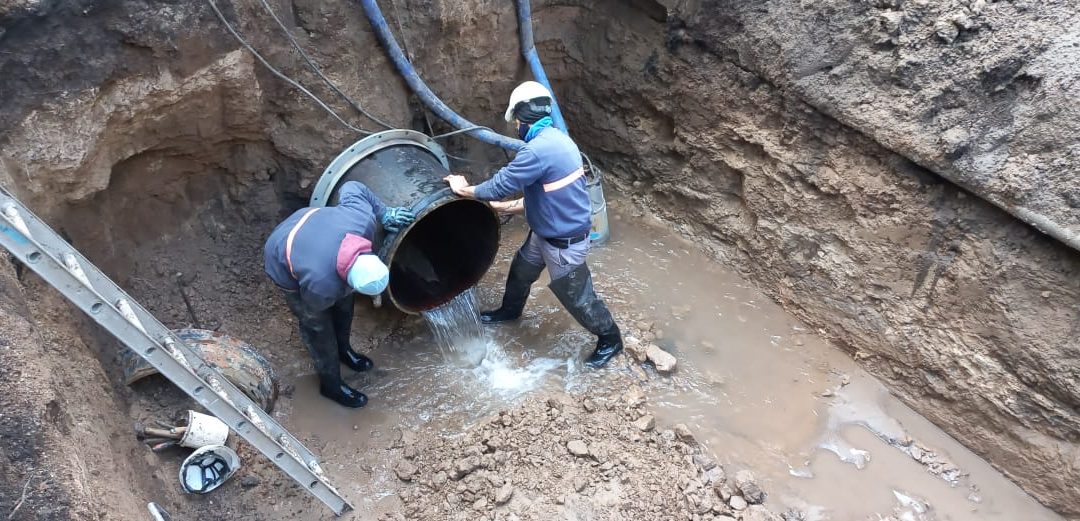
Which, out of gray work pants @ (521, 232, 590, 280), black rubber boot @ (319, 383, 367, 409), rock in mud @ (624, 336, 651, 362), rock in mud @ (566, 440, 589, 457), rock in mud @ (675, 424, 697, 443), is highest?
gray work pants @ (521, 232, 590, 280)

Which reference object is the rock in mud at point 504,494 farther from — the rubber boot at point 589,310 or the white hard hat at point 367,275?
the white hard hat at point 367,275

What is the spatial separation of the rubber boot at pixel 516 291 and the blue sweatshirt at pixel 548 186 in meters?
0.41

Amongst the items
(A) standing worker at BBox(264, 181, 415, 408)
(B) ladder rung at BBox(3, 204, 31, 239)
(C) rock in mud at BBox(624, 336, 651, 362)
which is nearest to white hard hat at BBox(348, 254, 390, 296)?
(A) standing worker at BBox(264, 181, 415, 408)

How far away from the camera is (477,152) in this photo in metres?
5.19

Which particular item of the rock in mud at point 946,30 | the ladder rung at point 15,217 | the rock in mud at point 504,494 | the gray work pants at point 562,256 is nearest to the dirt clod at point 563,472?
the rock in mud at point 504,494

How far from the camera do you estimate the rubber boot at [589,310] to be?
4113 millimetres

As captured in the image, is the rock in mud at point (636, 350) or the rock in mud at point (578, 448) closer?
the rock in mud at point (578, 448)

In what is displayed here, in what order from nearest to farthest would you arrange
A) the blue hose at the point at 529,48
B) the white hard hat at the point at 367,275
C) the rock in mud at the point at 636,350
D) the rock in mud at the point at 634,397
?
the white hard hat at the point at 367,275
the rock in mud at the point at 634,397
the rock in mud at the point at 636,350
the blue hose at the point at 529,48

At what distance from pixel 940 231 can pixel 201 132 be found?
409 cm

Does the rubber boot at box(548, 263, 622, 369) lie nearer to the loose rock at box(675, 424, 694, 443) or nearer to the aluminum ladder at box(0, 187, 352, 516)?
Result: the loose rock at box(675, 424, 694, 443)

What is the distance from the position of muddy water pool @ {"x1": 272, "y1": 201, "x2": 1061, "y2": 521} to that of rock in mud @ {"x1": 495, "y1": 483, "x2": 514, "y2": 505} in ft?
1.83

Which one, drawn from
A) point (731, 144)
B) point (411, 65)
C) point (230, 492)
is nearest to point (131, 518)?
point (230, 492)

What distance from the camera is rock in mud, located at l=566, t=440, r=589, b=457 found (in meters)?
3.67

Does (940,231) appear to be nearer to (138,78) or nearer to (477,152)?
(477,152)
